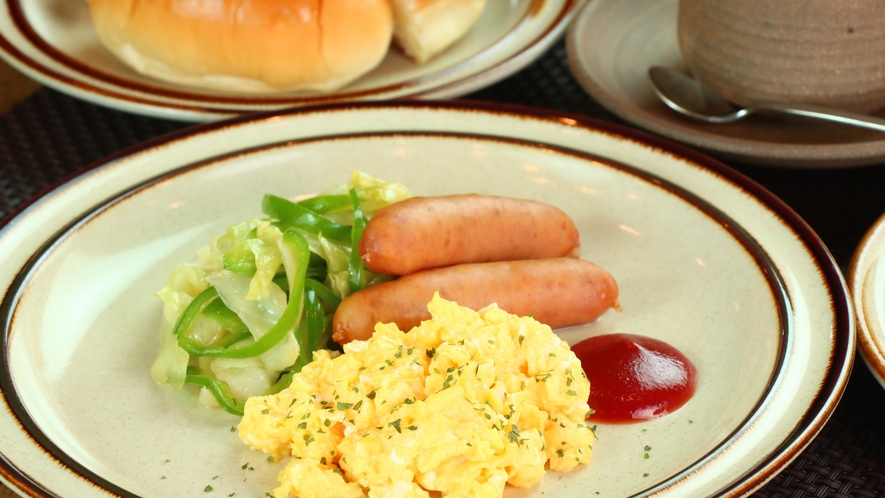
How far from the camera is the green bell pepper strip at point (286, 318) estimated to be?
2158mm

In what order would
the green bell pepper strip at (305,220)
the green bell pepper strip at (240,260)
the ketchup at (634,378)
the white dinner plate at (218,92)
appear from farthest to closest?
1. the white dinner plate at (218,92)
2. the green bell pepper strip at (305,220)
3. the green bell pepper strip at (240,260)
4. the ketchup at (634,378)

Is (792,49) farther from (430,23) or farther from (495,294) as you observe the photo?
(430,23)

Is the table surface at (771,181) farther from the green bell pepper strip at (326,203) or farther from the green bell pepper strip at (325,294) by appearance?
the green bell pepper strip at (326,203)

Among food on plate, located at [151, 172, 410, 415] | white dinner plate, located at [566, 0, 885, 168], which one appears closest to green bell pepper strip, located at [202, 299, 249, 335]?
food on plate, located at [151, 172, 410, 415]

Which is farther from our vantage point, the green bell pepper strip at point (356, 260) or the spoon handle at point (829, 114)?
the spoon handle at point (829, 114)

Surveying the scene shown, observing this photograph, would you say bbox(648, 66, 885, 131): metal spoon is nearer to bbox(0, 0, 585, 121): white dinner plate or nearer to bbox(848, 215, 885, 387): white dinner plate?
bbox(0, 0, 585, 121): white dinner plate

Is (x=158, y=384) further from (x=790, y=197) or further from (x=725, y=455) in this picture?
(x=790, y=197)

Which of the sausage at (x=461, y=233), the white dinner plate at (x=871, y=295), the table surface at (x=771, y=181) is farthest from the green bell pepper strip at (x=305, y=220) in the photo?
the white dinner plate at (x=871, y=295)

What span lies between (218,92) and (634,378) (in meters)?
2.22

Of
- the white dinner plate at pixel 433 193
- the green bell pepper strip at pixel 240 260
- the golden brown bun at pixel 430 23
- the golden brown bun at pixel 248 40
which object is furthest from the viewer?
the golden brown bun at pixel 430 23

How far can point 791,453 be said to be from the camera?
1.68 m

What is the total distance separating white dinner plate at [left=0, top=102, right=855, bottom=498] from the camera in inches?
73.2

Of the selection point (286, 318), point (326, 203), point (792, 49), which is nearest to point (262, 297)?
point (286, 318)

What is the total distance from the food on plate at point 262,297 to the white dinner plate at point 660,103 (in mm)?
1142
